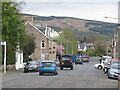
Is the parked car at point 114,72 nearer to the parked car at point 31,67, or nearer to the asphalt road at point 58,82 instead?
the asphalt road at point 58,82

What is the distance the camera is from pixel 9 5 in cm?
4375

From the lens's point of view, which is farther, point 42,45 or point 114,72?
point 42,45

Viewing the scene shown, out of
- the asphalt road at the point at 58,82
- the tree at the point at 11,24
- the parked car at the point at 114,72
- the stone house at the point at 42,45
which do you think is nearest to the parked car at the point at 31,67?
the tree at the point at 11,24

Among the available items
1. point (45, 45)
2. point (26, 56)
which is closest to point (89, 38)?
point (45, 45)

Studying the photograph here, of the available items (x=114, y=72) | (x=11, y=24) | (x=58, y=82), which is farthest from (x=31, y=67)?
(x=58, y=82)

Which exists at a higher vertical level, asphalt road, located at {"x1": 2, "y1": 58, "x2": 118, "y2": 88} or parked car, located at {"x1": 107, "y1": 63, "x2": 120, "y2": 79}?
parked car, located at {"x1": 107, "y1": 63, "x2": 120, "y2": 79}

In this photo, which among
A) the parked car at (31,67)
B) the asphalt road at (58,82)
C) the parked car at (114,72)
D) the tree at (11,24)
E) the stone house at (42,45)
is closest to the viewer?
the asphalt road at (58,82)

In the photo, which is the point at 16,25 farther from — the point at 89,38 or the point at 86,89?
the point at 89,38

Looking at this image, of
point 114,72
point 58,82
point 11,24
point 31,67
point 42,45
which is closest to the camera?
point 58,82

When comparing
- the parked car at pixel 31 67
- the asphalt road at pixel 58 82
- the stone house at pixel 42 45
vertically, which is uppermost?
the stone house at pixel 42 45

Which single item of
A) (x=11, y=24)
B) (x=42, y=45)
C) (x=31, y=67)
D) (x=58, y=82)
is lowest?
(x=58, y=82)

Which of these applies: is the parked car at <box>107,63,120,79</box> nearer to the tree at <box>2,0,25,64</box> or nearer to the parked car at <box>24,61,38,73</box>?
the tree at <box>2,0,25,64</box>

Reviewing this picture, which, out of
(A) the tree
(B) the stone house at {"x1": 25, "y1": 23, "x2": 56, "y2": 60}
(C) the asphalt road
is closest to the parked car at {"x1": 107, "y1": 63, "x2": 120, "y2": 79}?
(C) the asphalt road

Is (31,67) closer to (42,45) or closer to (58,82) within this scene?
(58,82)
